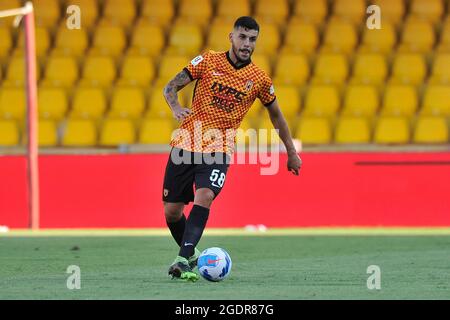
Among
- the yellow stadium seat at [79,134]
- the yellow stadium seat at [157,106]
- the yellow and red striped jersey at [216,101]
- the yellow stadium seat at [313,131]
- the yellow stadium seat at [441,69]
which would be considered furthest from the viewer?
the yellow stadium seat at [441,69]

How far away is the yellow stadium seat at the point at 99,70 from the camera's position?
17000 mm

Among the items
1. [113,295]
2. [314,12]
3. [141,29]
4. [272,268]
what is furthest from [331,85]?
[113,295]

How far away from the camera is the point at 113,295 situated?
7922 mm

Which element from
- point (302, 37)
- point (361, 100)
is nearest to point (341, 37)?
point (302, 37)

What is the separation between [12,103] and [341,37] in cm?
476

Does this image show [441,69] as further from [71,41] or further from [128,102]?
[71,41]

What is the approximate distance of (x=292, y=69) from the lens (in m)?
17.2

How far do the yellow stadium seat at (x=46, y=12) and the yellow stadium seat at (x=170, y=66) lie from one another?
6.17 ft

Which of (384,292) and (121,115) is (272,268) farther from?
(121,115)

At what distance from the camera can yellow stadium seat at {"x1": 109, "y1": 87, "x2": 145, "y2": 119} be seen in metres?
16.5

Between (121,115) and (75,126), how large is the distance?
25.5 inches

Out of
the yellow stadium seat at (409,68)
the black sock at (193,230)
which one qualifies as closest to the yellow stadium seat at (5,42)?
the yellow stadium seat at (409,68)

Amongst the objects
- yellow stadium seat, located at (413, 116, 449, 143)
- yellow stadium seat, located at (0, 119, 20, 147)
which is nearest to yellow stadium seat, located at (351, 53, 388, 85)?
yellow stadium seat, located at (413, 116, 449, 143)

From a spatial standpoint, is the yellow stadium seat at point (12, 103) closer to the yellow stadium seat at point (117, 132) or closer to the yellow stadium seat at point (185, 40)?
the yellow stadium seat at point (117, 132)
